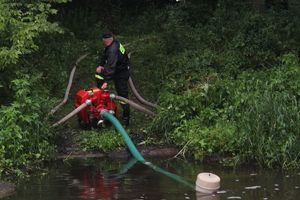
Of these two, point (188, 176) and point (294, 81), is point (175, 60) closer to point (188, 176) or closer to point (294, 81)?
point (294, 81)

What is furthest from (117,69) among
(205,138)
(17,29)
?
(205,138)

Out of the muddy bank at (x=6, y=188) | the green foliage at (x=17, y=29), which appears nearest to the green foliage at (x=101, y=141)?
the green foliage at (x=17, y=29)

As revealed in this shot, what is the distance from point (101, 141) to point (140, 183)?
2.40 meters

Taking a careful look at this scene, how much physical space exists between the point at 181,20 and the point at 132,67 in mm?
3159

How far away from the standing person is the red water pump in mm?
385

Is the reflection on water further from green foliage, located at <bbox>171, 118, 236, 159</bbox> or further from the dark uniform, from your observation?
the dark uniform

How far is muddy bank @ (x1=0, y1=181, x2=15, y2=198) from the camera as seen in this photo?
338 inches

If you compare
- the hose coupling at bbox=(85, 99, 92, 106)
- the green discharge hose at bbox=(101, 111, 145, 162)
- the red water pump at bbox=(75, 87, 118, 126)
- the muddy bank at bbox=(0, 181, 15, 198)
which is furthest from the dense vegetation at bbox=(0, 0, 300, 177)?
the muddy bank at bbox=(0, 181, 15, 198)

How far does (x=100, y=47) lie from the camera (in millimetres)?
16328

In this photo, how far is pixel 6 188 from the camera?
8.81 m

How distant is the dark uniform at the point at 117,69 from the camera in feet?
39.4

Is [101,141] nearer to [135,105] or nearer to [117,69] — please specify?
[135,105]

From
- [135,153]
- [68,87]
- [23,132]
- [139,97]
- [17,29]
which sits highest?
[17,29]

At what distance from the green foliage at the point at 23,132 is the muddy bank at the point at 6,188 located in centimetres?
69
